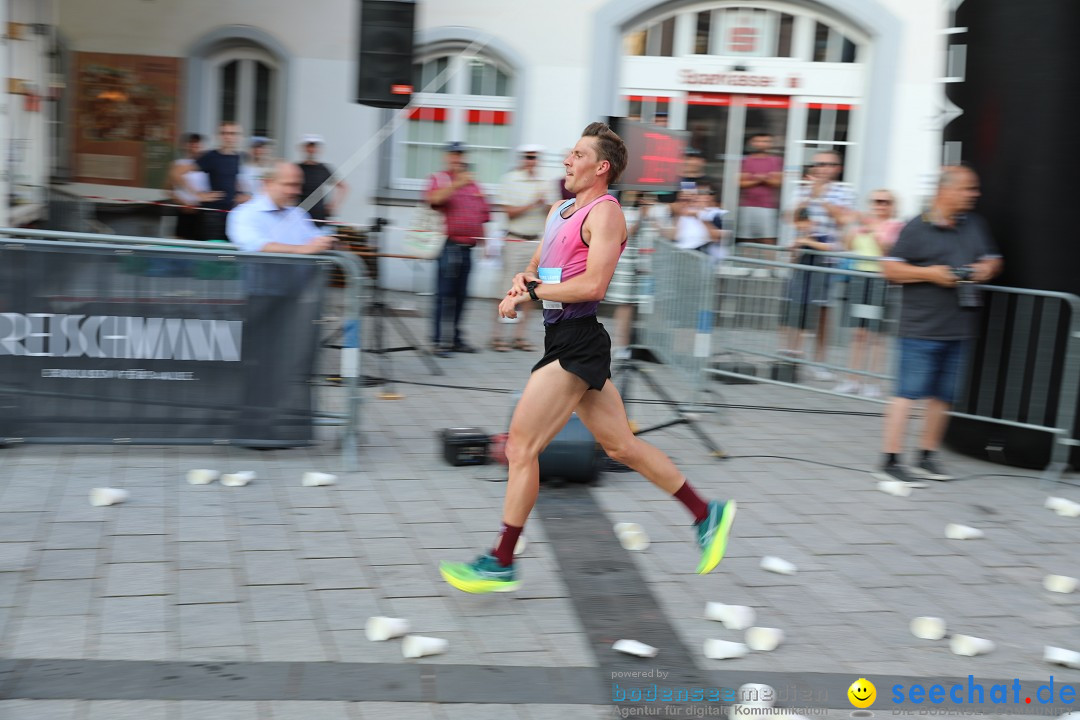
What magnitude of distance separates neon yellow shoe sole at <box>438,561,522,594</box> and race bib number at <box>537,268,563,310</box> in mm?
1111

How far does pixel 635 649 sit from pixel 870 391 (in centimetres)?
470

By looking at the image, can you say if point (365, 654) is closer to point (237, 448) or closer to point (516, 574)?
point (516, 574)

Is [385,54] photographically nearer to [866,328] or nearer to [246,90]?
[866,328]

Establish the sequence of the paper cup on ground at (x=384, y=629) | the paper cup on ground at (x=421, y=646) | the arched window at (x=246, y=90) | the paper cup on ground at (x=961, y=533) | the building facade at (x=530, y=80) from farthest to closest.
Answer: the arched window at (x=246, y=90) < the building facade at (x=530, y=80) < the paper cup on ground at (x=961, y=533) < the paper cup on ground at (x=384, y=629) < the paper cup on ground at (x=421, y=646)

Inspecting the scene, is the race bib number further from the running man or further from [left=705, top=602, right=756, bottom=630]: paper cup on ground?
[left=705, top=602, right=756, bottom=630]: paper cup on ground

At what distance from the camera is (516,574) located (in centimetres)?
489

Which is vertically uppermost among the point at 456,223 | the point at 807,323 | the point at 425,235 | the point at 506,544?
the point at 456,223

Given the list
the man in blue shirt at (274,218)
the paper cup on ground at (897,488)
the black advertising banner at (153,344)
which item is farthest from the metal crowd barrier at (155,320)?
the paper cup on ground at (897,488)

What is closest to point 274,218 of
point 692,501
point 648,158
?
point 648,158

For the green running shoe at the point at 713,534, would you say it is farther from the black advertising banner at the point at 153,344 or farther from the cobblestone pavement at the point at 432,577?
the black advertising banner at the point at 153,344

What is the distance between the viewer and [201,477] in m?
6.21

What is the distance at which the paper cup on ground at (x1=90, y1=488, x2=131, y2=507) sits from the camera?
5699 mm

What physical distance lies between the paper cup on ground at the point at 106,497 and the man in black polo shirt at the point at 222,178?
607 cm

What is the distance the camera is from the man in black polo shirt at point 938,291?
698cm
